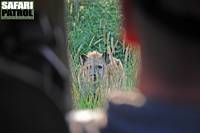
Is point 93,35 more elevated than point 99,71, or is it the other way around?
point 93,35

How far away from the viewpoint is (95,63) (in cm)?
203

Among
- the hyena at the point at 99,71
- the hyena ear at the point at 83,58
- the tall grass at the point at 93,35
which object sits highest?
the tall grass at the point at 93,35

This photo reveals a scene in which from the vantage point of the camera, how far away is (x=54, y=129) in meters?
0.86

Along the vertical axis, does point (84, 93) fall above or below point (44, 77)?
below

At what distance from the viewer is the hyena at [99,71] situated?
2037mm

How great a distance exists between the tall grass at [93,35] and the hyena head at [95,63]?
17mm

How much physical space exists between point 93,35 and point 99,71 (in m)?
0.12

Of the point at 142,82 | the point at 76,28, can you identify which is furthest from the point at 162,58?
the point at 76,28

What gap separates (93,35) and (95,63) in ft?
0.31

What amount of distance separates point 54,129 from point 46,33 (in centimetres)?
23

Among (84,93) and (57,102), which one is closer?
(57,102)

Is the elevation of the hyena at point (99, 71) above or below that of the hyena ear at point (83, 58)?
below

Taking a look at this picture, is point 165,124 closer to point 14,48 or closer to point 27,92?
point 27,92

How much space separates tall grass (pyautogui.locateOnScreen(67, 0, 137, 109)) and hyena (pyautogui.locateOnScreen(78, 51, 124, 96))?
2cm
